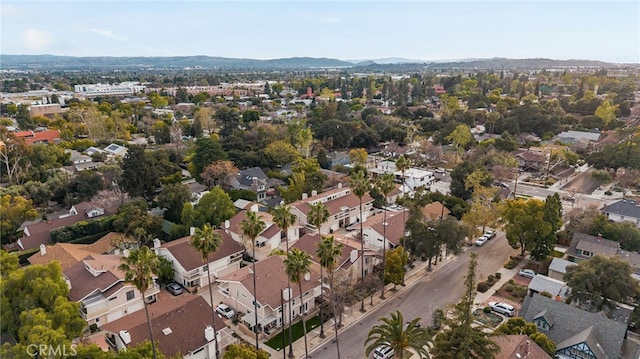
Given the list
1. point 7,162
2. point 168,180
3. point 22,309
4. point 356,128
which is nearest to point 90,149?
point 7,162

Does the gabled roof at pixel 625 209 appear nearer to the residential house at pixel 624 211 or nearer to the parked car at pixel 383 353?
the residential house at pixel 624 211

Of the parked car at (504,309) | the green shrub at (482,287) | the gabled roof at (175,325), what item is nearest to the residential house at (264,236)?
the gabled roof at (175,325)

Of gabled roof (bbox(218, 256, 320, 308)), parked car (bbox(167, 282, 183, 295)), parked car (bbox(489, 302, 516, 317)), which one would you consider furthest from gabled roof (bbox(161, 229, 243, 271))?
parked car (bbox(489, 302, 516, 317))

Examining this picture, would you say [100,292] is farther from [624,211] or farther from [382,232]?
[624,211]

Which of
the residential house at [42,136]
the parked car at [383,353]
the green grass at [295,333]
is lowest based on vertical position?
the green grass at [295,333]

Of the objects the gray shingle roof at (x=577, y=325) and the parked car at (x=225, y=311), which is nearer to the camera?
the gray shingle roof at (x=577, y=325)

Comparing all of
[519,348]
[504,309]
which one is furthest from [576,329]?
[519,348]
